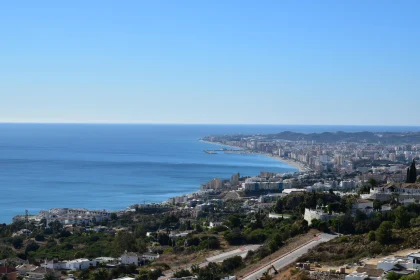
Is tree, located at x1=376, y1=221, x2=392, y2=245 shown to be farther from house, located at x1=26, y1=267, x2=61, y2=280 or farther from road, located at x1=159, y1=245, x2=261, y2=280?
house, located at x1=26, y1=267, x2=61, y2=280

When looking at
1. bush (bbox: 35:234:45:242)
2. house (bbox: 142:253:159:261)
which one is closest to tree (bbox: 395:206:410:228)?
house (bbox: 142:253:159:261)

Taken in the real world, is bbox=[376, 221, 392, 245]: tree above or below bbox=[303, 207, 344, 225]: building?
above

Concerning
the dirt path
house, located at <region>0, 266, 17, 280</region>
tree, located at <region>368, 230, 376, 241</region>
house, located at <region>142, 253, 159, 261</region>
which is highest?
tree, located at <region>368, 230, 376, 241</region>

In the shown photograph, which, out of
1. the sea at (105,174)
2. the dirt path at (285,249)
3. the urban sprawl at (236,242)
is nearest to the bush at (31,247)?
the urban sprawl at (236,242)

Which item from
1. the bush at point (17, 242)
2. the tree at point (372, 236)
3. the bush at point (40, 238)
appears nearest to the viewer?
the tree at point (372, 236)

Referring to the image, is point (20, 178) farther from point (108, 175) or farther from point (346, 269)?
point (346, 269)

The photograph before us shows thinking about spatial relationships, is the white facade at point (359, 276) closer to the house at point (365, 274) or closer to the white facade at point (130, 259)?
the house at point (365, 274)

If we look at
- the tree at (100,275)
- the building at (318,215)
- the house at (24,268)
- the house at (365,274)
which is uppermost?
the house at (365,274)

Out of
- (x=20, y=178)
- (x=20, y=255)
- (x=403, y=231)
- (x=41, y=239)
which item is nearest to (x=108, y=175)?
(x=20, y=178)
